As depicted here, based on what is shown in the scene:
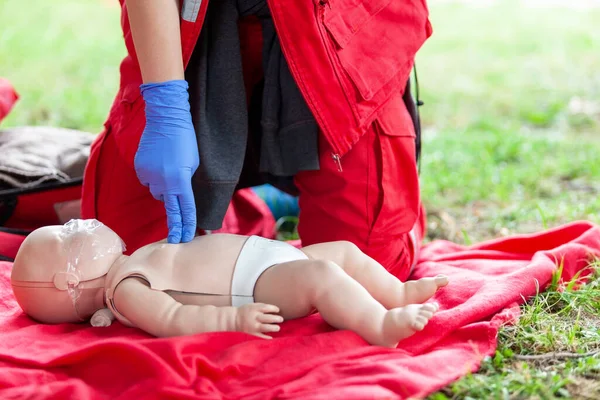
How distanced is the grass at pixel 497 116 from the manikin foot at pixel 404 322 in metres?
0.14

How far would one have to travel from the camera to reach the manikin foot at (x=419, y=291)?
168cm

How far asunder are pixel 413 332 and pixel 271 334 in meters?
0.32

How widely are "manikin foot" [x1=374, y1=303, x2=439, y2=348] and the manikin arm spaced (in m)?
0.23

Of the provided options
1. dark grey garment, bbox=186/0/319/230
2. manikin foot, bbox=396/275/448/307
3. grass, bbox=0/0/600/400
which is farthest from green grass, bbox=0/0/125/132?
manikin foot, bbox=396/275/448/307

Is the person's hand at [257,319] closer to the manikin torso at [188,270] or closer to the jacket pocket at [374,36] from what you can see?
the manikin torso at [188,270]

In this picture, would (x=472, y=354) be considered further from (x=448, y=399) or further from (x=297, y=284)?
(x=297, y=284)

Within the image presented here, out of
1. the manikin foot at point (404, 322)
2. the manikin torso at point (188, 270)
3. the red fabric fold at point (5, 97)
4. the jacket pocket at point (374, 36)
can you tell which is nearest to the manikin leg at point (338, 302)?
the manikin foot at point (404, 322)

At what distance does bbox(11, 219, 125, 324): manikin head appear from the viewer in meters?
1.67

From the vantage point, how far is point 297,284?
160cm

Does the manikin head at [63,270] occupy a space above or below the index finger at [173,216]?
below

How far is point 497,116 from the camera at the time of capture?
4371 millimetres

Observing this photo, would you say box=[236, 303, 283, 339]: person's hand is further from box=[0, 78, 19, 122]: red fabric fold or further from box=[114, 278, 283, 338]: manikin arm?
box=[0, 78, 19, 122]: red fabric fold

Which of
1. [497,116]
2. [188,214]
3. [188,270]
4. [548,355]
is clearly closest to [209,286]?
[188,270]

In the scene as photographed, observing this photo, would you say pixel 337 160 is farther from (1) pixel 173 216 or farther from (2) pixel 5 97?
(2) pixel 5 97
